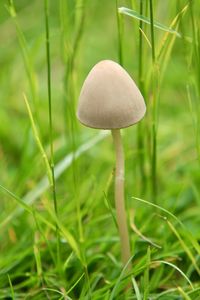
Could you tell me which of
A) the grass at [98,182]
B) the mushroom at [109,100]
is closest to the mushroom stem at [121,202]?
the grass at [98,182]

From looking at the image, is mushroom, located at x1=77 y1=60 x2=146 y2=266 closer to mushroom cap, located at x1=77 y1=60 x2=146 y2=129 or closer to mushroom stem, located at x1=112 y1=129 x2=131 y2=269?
mushroom cap, located at x1=77 y1=60 x2=146 y2=129

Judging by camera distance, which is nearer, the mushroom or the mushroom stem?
the mushroom

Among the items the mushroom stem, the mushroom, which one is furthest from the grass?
the mushroom

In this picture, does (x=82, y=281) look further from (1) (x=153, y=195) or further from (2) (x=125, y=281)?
(1) (x=153, y=195)

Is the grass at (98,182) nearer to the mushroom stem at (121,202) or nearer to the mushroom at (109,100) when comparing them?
the mushroom stem at (121,202)

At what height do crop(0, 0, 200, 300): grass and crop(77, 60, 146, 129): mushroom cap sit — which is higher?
crop(77, 60, 146, 129): mushroom cap

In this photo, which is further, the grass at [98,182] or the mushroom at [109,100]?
the grass at [98,182]

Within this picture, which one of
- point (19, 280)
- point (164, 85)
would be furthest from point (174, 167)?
point (19, 280)
